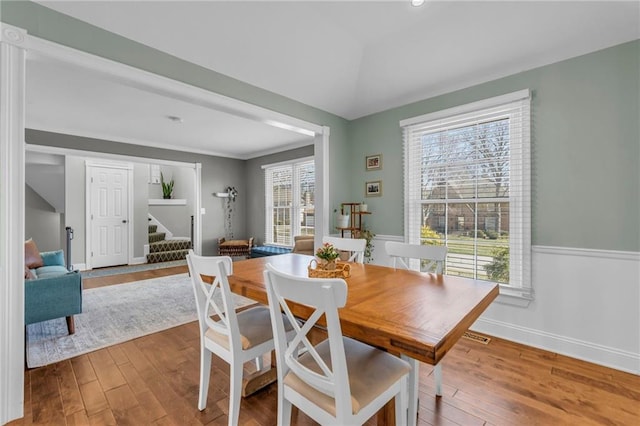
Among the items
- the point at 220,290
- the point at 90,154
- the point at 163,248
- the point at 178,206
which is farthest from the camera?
the point at 178,206

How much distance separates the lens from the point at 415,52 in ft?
8.93

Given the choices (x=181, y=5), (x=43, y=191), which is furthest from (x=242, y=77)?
(x=43, y=191)

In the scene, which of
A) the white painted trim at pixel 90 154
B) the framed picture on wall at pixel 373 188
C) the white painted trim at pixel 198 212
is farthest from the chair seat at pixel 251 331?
the white painted trim at pixel 90 154

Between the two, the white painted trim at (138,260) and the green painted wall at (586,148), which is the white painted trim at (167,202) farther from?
the green painted wall at (586,148)

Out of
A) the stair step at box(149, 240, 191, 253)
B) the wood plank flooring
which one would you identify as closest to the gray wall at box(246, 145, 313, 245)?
the stair step at box(149, 240, 191, 253)

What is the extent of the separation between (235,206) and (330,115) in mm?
4051

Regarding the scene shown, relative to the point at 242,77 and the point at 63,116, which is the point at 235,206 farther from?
the point at 242,77

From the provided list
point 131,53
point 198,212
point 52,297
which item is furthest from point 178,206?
point 131,53

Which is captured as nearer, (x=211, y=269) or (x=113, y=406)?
(x=211, y=269)

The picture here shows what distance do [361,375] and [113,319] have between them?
317 centimetres

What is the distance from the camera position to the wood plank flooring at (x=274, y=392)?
167cm

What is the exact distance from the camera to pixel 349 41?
2.74 metres

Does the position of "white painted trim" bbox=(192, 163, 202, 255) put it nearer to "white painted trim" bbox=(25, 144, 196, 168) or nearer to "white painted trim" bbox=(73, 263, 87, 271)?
"white painted trim" bbox=(25, 144, 196, 168)

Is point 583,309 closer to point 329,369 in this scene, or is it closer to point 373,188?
point 373,188
